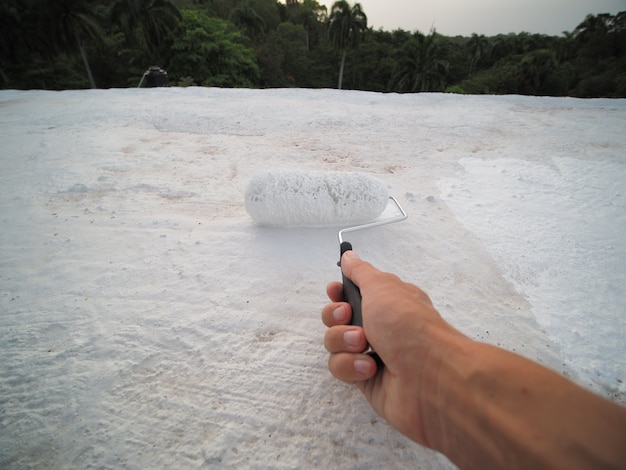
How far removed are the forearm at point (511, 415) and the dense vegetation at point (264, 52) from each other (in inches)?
814

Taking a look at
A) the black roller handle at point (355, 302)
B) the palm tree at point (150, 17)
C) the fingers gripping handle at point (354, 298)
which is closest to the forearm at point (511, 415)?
the black roller handle at point (355, 302)

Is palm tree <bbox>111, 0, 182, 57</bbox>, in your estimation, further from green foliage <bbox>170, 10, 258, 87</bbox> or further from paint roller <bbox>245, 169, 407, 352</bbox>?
paint roller <bbox>245, 169, 407, 352</bbox>

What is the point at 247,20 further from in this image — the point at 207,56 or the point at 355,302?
the point at 355,302

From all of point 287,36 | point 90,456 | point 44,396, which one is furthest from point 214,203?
point 287,36

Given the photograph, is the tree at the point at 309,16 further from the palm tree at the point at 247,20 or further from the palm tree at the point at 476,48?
the palm tree at the point at 476,48

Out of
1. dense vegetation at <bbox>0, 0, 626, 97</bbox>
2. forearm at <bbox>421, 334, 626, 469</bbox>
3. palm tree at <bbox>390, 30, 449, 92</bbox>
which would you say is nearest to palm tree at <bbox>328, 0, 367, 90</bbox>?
dense vegetation at <bbox>0, 0, 626, 97</bbox>

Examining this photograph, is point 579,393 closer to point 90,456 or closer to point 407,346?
point 407,346

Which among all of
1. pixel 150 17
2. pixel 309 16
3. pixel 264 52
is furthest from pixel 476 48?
pixel 150 17

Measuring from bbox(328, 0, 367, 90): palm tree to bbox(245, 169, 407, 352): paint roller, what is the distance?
28481 mm

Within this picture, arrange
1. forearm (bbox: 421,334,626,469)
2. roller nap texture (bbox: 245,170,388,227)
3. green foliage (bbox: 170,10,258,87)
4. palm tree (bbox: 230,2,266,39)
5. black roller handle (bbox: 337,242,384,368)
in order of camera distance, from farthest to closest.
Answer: palm tree (bbox: 230,2,266,39) → green foliage (bbox: 170,10,258,87) → roller nap texture (bbox: 245,170,388,227) → black roller handle (bbox: 337,242,384,368) → forearm (bbox: 421,334,626,469)

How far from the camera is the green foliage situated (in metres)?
20.9

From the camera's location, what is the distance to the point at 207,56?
830 inches

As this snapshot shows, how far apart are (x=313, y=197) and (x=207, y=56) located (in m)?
23.6

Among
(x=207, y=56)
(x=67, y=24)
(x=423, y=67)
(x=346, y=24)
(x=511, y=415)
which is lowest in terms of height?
(x=511, y=415)
